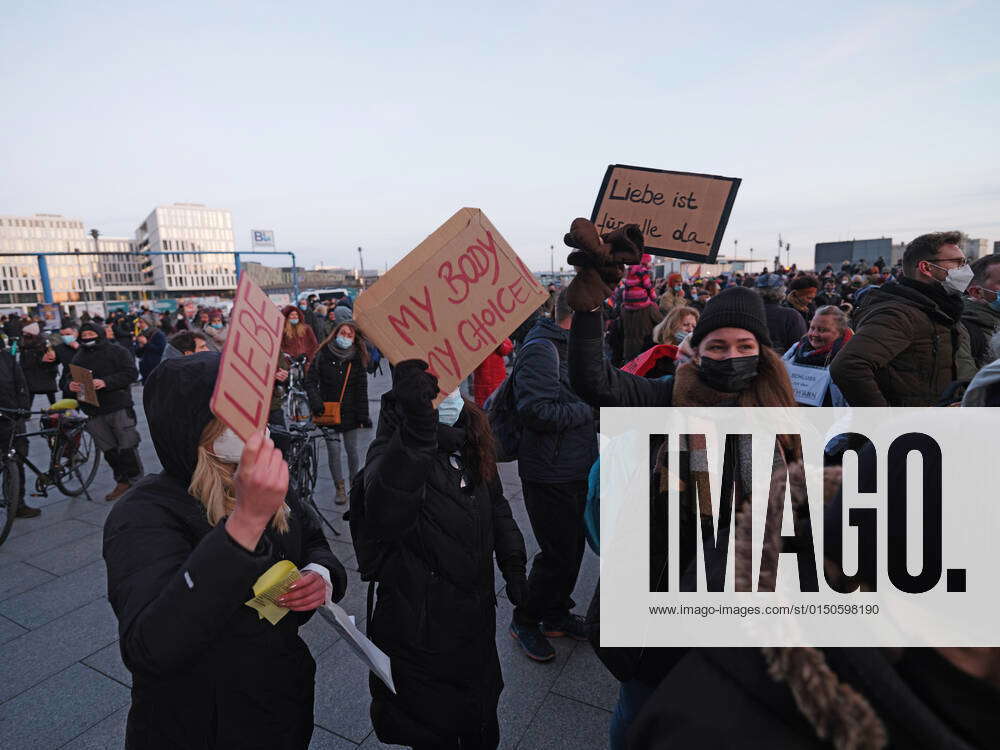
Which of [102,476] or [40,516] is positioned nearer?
[40,516]

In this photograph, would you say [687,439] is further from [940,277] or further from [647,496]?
[940,277]

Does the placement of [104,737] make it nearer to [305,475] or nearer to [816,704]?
[305,475]

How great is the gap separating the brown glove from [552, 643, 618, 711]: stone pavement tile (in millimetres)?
2080

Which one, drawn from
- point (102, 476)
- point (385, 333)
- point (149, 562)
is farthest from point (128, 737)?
point (102, 476)

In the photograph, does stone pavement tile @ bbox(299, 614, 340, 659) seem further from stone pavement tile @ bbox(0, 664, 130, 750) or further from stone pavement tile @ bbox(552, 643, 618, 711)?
stone pavement tile @ bbox(552, 643, 618, 711)

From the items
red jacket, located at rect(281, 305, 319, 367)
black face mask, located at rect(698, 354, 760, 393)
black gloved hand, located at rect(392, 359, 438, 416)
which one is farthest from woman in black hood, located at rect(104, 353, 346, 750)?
red jacket, located at rect(281, 305, 319, 367)

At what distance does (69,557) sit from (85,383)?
2161 mm

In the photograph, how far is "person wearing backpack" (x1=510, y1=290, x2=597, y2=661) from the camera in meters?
3.04

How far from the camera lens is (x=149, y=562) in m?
1.36

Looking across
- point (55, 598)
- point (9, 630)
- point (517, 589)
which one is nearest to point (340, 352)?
point (55, 598)

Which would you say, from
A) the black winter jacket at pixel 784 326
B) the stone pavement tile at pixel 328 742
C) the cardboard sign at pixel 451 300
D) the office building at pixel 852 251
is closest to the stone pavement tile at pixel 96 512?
the stone pavement tile at pixel 328 742

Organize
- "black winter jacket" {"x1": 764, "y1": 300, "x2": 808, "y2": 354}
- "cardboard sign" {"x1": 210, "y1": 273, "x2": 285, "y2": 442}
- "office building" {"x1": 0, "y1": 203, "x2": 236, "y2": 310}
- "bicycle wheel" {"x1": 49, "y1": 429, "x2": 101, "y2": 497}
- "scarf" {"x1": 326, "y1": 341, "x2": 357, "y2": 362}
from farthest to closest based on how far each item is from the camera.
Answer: "office building" {"x1": 0, "y1": 203, "x2": 236, "y2": 310} → "bicycle wheel" {"x1": 49, "y1": 429, "x2": 101, "y2": 497} → "scarf" {"x1": 326, "y1": 341, "x2": 357, "y2": 362} → "black winter jacket" {"x1": 764, "y1": 300, "x2": 808, "y2": 354} → "cardboard sign" {"x1": 210, "y1": 273, "x2": 285, "y2": 442}

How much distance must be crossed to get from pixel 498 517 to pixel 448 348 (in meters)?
0.87

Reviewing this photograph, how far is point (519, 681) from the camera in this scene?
2.98 m
